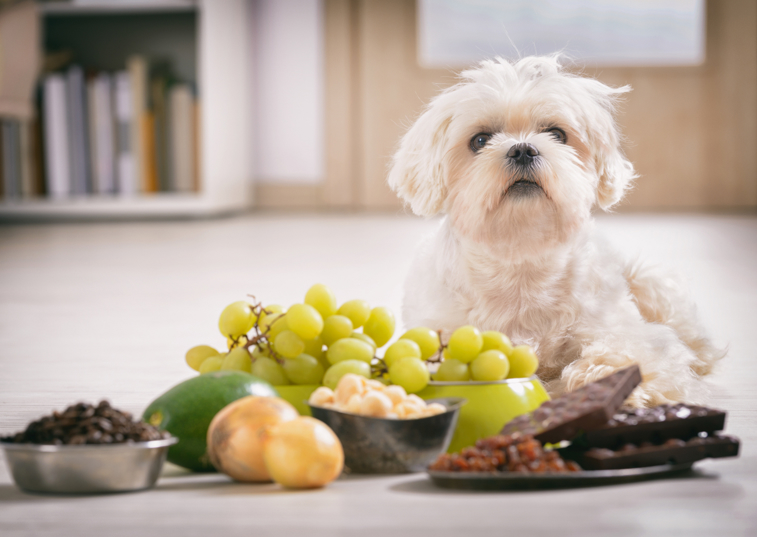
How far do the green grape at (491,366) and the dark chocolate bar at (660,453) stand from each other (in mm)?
187

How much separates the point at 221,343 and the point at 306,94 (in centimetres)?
515

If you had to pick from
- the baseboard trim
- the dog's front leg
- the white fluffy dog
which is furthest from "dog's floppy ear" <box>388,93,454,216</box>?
the baseboard trim

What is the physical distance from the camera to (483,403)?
117cm

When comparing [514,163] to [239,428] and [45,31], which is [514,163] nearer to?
[239,428]

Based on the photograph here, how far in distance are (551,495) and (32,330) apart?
5.54 feet

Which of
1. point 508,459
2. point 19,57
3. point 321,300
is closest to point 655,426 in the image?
point 508,459

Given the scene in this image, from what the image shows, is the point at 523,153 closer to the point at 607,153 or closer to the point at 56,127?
the point at 607,153

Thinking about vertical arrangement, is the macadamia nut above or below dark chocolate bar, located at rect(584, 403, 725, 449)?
above

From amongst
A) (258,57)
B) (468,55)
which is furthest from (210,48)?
(468,55)

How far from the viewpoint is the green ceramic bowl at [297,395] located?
4.09 feet

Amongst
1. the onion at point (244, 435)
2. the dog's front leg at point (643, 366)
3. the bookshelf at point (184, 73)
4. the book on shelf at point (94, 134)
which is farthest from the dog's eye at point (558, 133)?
the book on shelf at point (94, 134)

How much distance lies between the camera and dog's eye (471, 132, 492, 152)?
1.72 meters

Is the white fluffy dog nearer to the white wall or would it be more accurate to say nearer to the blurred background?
the blurred background

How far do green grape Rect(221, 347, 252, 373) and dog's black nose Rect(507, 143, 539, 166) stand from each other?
0.62 m
